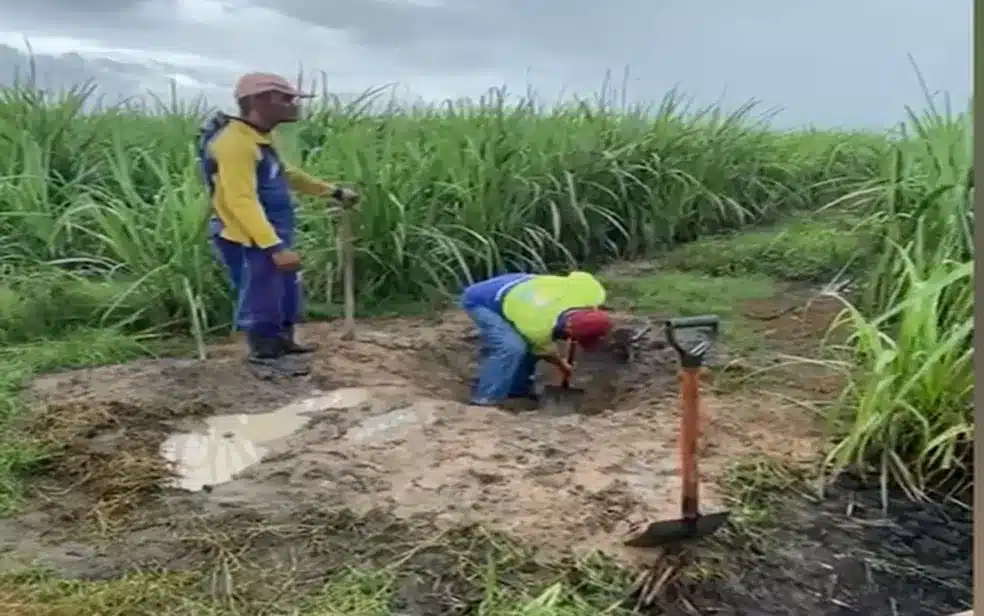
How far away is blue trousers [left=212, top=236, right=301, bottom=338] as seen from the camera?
4.44ft

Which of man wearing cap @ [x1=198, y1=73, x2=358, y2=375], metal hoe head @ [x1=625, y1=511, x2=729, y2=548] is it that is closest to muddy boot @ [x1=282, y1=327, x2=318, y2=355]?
man wearing cap @ [x1=198, y1=73, x2=358, y2=375]

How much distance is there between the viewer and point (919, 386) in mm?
1285

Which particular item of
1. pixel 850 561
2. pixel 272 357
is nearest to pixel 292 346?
pixel 272 357

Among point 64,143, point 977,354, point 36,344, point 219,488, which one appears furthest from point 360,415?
point 977,354

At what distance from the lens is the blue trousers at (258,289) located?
1.35 m

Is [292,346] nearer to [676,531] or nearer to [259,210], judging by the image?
[259,210]

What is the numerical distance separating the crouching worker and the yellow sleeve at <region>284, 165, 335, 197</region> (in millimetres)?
182

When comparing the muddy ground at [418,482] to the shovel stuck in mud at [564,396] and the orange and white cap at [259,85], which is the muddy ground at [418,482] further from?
the orange and white cap at [259,85]

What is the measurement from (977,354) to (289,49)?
2.24 ft

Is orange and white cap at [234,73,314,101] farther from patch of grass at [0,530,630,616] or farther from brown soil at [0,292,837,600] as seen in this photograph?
patch of grass at [0,530,630,616]

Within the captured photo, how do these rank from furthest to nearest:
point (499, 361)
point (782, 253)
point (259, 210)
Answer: point (782, 253) < point (499, 361) < point (259, 210)

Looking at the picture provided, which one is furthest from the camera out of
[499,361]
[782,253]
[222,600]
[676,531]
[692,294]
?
[782,253]

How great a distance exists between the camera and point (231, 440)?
1.23 meters

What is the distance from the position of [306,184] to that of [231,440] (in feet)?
1.01
